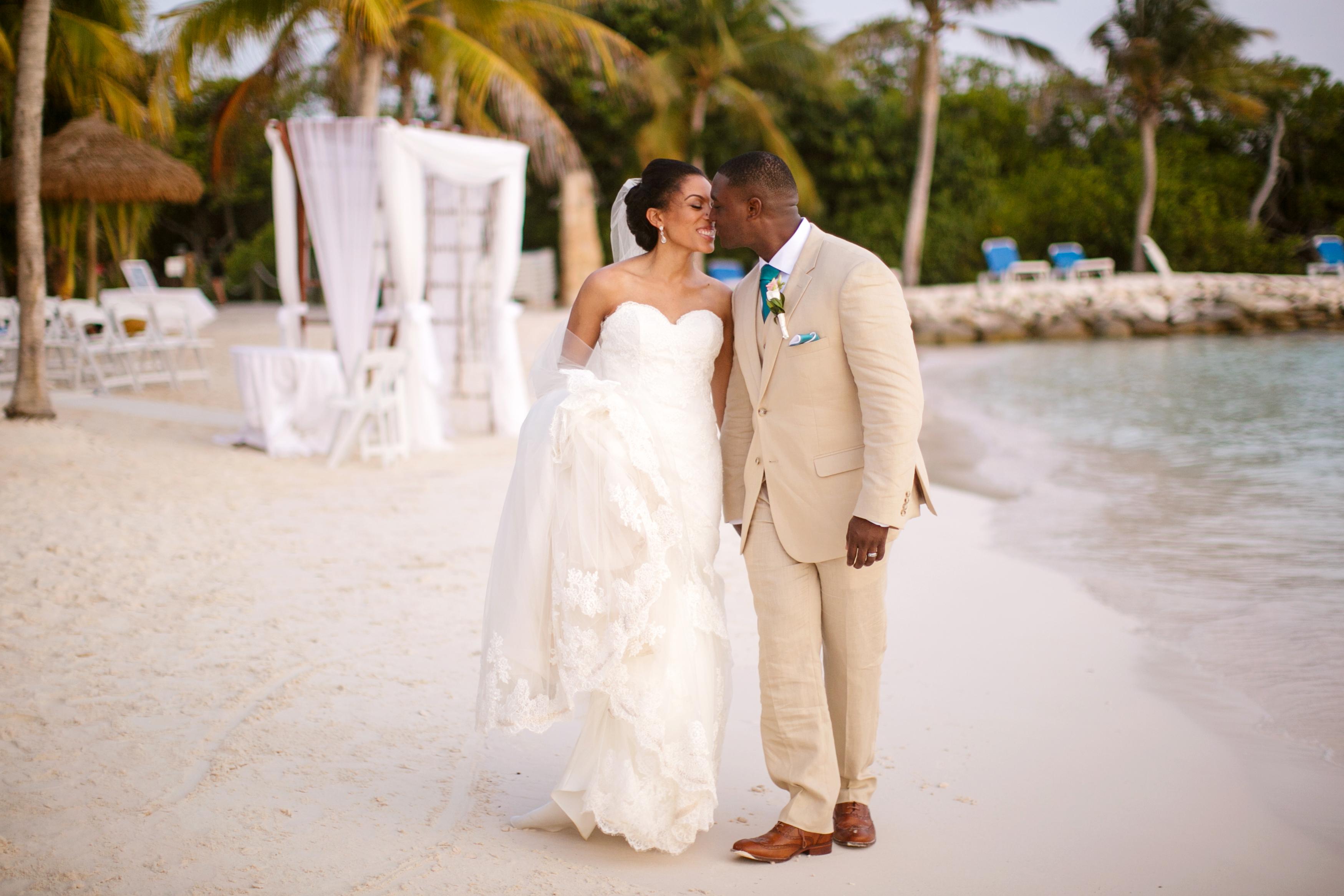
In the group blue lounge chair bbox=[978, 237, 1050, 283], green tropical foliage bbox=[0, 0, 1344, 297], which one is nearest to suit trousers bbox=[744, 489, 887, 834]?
green tropical foliage bbox=[0, 0, 1344, 297]

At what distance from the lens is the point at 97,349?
44.0 feet

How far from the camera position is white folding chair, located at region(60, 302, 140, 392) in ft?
44.0

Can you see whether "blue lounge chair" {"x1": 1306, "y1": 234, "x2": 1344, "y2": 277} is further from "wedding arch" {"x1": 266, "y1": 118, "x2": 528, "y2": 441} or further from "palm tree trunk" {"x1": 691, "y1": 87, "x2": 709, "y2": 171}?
"wedding arch" {"x1": 266, "y1": 118, "x2": 528, "y2": 441}

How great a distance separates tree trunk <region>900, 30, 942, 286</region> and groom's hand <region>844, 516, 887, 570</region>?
77.1ft

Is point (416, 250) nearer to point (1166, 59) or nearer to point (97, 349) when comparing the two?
point (97, 349)

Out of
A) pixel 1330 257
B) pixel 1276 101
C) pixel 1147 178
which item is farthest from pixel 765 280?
pixel 1276 101

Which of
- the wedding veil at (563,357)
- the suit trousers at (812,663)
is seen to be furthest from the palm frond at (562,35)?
the suit trousers at (812,663)

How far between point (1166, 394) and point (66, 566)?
14.9 m

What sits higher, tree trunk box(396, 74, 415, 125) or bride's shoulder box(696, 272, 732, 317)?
tree trunk box(396, 74, 415, 125)

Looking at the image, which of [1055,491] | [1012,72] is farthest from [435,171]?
[1012,72]

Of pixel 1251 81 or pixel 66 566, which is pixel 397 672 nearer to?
pixel 66 566

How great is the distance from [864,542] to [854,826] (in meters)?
0.85

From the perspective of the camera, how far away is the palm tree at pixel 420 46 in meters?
12.0

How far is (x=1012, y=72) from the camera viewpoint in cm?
4181
